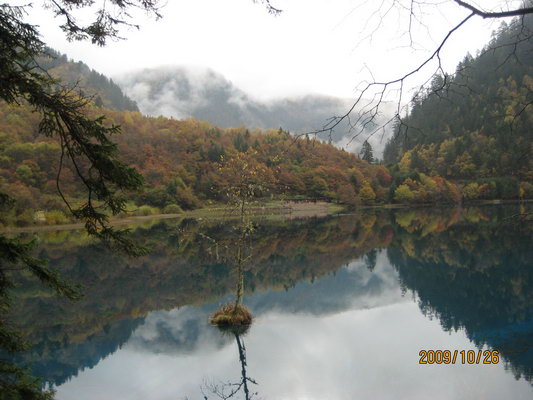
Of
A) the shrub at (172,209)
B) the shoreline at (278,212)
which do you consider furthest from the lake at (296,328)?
the shrub at (172,209)

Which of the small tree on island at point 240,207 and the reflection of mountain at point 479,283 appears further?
the small tree on island at point 240,207

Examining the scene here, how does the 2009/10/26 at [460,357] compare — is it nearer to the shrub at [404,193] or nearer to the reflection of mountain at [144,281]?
the reflection of mountain at [144,281]

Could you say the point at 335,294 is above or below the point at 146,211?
below

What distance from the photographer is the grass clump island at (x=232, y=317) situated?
46.6ft

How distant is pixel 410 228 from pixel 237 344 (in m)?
38.1

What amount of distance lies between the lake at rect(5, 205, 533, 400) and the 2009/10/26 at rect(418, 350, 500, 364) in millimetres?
51

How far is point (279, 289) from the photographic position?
20.2 meters

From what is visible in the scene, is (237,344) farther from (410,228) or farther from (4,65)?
(410,228)

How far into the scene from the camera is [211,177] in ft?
302

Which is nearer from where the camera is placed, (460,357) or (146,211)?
(460,357)

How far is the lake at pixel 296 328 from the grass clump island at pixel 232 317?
0.36 m

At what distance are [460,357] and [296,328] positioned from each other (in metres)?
5.67

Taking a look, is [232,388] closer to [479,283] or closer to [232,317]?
[232,317]

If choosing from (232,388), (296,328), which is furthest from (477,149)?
(232,388)
